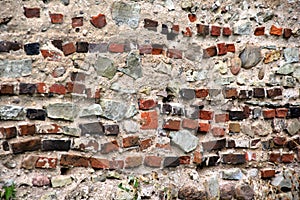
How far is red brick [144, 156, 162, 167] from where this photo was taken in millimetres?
2590

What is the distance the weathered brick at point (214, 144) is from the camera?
107 inches

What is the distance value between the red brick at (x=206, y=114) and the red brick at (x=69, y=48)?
876 mm

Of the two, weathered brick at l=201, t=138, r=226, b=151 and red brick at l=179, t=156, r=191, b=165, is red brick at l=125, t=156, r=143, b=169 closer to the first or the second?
red brick at l=179, t=156, r=191, b=165

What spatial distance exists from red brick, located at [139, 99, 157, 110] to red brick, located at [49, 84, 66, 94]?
0.46 meters

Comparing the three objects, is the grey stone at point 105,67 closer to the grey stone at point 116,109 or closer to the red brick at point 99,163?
the grey stone at point 116,109

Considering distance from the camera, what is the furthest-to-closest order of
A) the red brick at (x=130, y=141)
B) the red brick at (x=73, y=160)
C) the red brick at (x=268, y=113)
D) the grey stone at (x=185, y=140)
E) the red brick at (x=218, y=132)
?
the red brick at (x=268, y=113)
the red brick at (x=218, y=132)
the grey stone at (x=185, y=140)
the red brick at (x=130, y=141)
the red brick at (x=73, y=160)

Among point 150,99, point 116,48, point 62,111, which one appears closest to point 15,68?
point 62,111

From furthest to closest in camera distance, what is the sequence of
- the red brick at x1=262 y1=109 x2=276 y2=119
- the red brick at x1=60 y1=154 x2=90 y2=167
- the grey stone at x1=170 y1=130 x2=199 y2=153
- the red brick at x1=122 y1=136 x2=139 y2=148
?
the red brick at x1=262 y1=109 x2=276 y2=119 → the grey stone at x1=170 y1=130 x2=199 y2=153 → the red brick at x1=122 y1=136 x2=139 y2=148 → the red brick at x1=60 y1=154 x2=90 y2=167

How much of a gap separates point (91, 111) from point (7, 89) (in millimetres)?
474

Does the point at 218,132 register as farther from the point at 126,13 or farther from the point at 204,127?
the point at 126,13

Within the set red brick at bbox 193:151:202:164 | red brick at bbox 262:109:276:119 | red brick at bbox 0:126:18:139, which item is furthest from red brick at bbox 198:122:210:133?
red brick at bbox 0:126:18:139

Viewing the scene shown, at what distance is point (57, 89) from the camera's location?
8.02ft

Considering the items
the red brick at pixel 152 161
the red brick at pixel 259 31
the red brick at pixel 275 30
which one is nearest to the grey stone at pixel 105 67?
the red brick at pixel 152 161

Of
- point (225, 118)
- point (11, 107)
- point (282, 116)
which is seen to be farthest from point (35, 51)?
point (282, 116)
